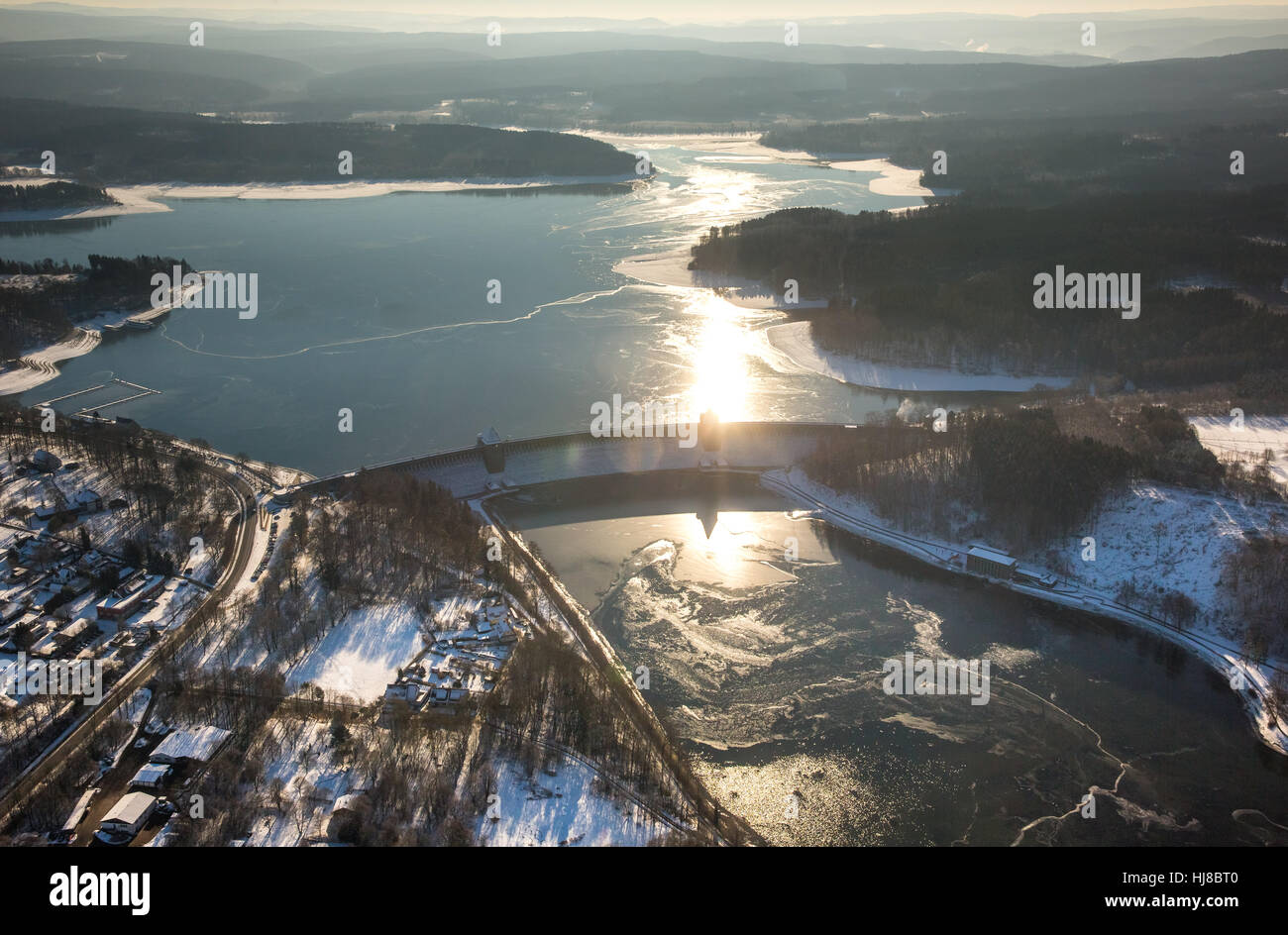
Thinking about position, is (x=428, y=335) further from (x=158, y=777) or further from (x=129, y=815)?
(x=129, y=815)

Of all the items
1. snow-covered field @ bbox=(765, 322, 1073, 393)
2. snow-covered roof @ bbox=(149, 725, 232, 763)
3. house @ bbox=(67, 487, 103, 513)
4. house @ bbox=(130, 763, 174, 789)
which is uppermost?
snow-covered field @ bbox=(765, 322, 1073, 393)

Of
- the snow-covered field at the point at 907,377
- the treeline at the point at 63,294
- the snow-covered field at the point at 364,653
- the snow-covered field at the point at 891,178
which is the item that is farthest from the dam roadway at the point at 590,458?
the snow-covered field at the point at 891,178

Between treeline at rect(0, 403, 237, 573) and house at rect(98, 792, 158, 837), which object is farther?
treeline at rect(0, 403, 237, 573)

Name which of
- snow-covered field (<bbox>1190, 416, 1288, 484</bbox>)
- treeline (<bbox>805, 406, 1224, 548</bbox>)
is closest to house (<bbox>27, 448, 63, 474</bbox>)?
treeline (<bbox>805, 406, 1224, 548</bbox>)

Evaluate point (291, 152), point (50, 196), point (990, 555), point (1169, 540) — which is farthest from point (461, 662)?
point (291, 152)

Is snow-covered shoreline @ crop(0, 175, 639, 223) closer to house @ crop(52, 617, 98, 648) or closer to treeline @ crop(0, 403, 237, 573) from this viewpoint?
treeline @ crop(0, 403, 237, 573)

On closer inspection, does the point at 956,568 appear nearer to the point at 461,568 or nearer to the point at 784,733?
the point at 784,733
